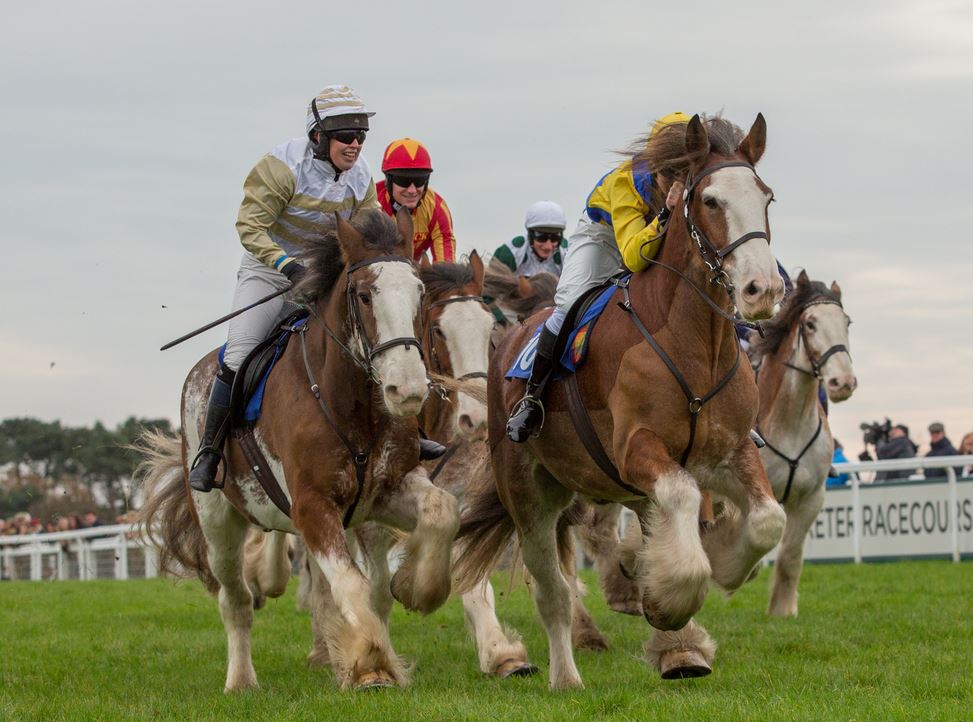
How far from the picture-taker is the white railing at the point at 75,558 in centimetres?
2408

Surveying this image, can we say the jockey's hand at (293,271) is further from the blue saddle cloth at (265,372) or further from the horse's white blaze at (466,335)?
the horse's white blaze at (466,335)

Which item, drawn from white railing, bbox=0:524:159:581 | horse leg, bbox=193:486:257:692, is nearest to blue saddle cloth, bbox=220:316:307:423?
horse leg, bbox=193:486:257:692

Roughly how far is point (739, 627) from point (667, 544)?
4.57m

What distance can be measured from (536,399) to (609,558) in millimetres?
3176

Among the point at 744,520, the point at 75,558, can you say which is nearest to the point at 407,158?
the point at 744,520

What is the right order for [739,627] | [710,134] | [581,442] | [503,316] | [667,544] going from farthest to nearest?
[503,316]
[739,627]
[581,442]
[710,134]
[667,544]

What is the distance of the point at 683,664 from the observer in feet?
24.6

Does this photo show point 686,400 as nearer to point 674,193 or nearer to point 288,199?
point 674,193

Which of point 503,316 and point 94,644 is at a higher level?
point 503,316

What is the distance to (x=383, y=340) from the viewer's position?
7.22m

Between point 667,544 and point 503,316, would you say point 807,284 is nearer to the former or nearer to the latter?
point 503,316

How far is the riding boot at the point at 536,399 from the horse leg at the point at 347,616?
1.07 meters

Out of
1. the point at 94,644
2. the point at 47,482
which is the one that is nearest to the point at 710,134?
the point at 94,644

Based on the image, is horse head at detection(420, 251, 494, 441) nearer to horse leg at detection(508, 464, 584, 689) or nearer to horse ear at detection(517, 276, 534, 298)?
horse leg at detection(508, 464, 584, 689)
